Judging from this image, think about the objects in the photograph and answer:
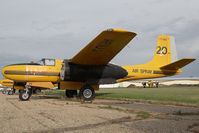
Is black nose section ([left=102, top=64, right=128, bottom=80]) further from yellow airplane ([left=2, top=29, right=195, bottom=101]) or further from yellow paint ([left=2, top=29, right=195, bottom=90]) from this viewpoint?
yellow paint ([left=2, top=29, right=195, bottom=90])

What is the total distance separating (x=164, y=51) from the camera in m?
16.0

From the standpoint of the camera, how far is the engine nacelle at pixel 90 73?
443 inches

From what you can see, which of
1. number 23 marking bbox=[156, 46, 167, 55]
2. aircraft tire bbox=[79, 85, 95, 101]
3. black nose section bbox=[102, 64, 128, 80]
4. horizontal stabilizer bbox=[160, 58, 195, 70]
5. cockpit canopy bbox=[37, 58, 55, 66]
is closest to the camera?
aircraft tire bbox=[79, 85, 95, 101]

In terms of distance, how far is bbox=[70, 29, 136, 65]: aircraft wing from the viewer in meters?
8.69

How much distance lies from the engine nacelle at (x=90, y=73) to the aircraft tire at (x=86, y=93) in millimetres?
484

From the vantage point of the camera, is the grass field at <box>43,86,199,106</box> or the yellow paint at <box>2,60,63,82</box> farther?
the yellow paint at <box>2,60,63,82</box>

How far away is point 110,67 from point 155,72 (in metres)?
5.32

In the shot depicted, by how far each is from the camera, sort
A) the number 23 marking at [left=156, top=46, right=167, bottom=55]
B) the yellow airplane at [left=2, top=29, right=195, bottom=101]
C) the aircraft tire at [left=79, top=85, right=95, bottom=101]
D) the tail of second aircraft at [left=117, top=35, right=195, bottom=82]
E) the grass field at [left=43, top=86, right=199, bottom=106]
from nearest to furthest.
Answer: the grass field at [left=43, top=86, right=199, bottom=106], the yellow airplane at [left=2, top=29, right=195, bottom=101], the aircraft tire at [left=79, top=85, right=95, bottom=101], the tail of second aircraft at [left=117, top=35, right=195, bottom=82], the number 23 marking at [left=156, top=46, right=167, bottom=55]

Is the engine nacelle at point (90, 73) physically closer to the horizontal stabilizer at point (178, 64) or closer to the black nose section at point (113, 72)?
the black nose section at point (113, 72)

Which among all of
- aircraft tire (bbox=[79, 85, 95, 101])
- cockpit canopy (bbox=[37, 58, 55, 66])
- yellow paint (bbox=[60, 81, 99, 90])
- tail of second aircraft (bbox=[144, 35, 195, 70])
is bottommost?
aircraft tire (bbox=[79, 85, 95, 101])

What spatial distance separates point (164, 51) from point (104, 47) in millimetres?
8215

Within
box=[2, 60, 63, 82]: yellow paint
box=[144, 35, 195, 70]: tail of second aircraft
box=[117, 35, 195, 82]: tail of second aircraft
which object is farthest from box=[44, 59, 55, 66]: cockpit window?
box=[144, 35, 195, 70]: tail of second aircraft

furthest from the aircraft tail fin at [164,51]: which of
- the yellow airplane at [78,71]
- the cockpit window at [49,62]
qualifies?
the cockpit window at [49,62]

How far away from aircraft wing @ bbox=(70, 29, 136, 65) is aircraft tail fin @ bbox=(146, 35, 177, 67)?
6.32 metres
